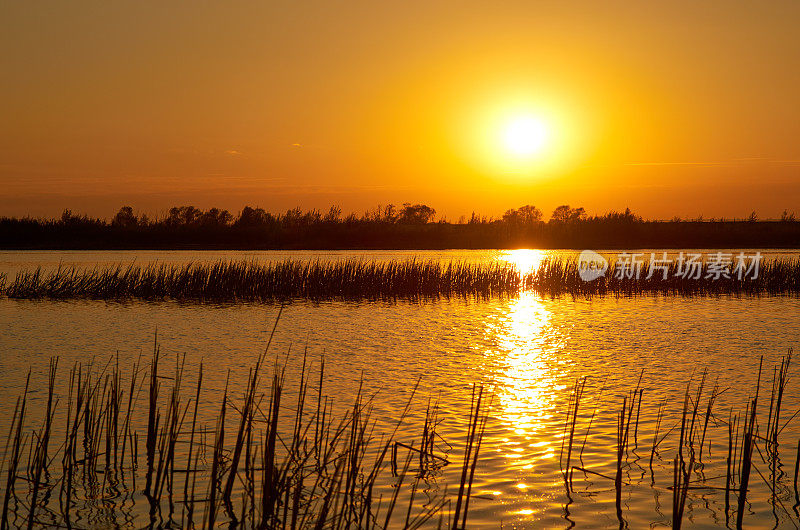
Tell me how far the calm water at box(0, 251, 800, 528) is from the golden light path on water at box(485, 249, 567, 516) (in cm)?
3

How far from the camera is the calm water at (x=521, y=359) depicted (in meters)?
6.11

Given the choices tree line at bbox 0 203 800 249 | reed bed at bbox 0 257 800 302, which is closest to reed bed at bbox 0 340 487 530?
reed bed at bbox 0 257 800 302

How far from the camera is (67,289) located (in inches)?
1017

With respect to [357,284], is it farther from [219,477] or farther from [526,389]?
[219,477]

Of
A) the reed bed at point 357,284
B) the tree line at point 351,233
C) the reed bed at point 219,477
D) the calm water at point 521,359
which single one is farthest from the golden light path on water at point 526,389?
the tree line at point 351,233

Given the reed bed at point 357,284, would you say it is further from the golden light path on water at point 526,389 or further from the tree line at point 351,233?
the tree line at point 351,233

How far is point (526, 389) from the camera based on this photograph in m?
10.6

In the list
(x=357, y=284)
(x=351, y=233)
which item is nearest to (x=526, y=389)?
A: (x=357, y=284)

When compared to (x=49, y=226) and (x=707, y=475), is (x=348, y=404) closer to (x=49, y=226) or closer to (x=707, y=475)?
(x=707, y=475)

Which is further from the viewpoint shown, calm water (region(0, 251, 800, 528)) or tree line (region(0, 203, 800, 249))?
tree line (region(0, 203, 800, 249))

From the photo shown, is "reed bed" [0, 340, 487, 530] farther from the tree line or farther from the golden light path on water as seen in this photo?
the tree line

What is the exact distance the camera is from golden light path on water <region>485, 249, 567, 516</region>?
7031 mm

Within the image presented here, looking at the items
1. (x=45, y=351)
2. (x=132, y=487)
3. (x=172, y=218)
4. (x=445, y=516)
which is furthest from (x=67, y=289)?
→ (x=172, y=218)

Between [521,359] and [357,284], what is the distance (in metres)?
14.1
